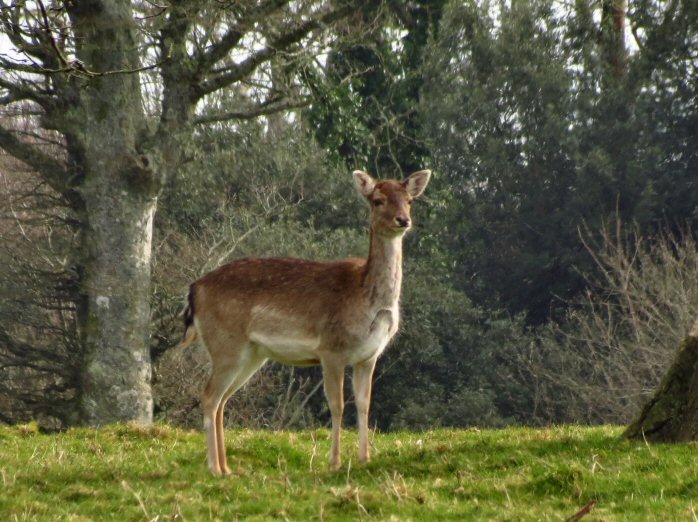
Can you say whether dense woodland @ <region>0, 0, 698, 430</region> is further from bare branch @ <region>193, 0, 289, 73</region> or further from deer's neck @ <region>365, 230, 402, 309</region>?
deer's neck @ <region>365, 230, 402, 309</region>

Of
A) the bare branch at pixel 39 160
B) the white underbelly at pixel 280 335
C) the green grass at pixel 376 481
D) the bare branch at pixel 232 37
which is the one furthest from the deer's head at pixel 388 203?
the bare branch at pixel 39 160

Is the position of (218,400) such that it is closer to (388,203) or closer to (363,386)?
(363,386)

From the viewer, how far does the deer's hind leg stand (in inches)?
411

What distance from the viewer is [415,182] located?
11.4 m

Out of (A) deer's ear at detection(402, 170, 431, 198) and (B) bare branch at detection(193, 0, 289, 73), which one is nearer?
(A) deer's ear at detection(402, 170, 431, 198)

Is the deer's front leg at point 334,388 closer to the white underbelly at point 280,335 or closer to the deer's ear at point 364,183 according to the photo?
the white underbelly at point 280,335

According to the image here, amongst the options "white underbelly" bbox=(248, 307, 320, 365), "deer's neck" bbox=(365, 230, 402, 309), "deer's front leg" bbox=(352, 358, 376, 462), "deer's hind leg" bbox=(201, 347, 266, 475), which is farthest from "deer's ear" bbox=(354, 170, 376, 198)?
"deer's hind leg" bbox=(201, 347, 266, 475)

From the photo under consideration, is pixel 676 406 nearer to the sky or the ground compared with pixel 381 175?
nearer to the ground

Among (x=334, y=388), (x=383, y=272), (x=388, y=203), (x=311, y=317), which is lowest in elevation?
(x=334, y=388)

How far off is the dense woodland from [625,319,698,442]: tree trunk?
230 inches

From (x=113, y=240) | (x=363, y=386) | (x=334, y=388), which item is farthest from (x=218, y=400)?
(x=113, y=240)

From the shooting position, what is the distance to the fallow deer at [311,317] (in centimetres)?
1070

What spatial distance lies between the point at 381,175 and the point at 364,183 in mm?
23099

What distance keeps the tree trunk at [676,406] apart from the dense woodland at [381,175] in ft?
19.2
